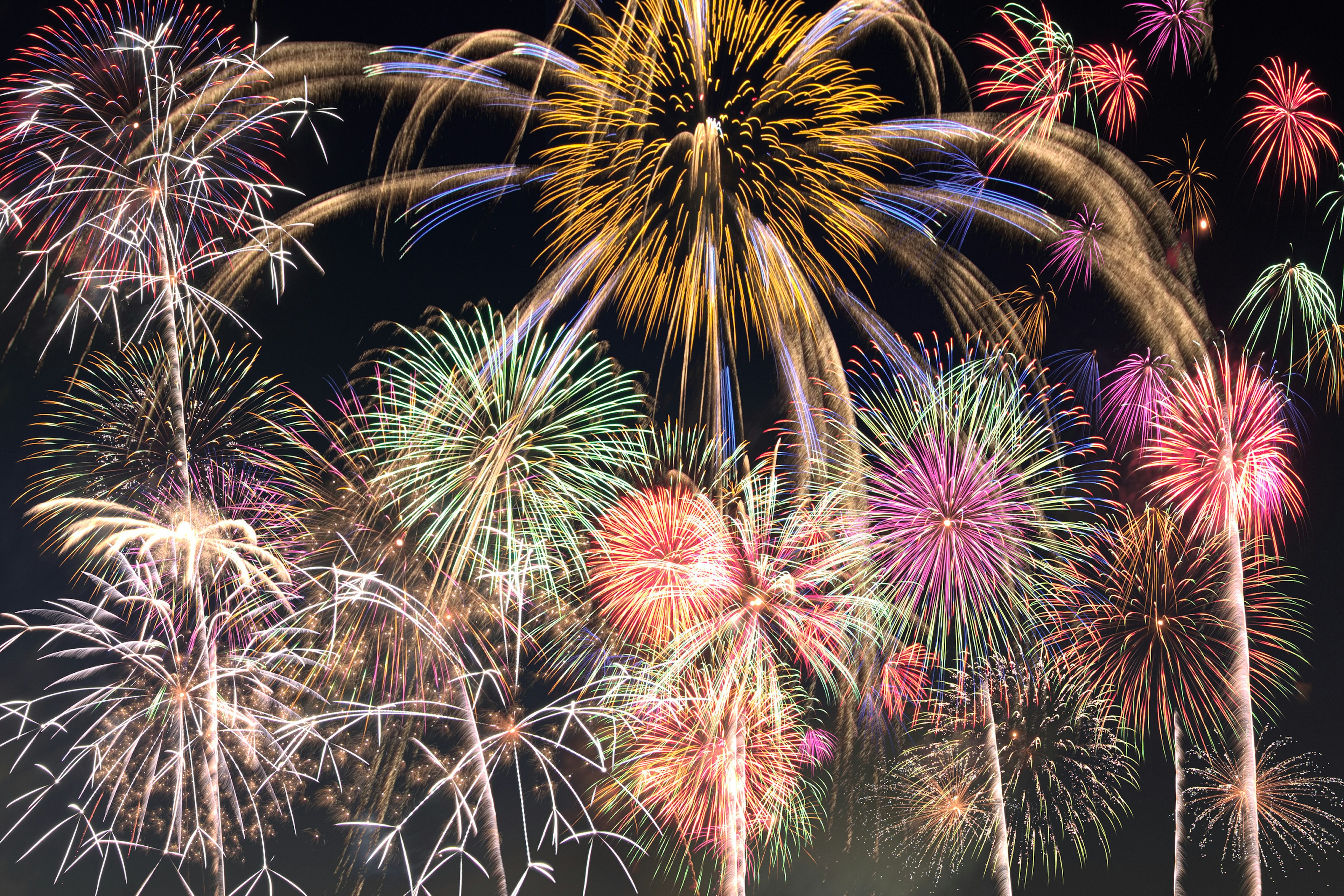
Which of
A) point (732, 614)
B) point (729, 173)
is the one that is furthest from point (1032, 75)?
point (732, 614)

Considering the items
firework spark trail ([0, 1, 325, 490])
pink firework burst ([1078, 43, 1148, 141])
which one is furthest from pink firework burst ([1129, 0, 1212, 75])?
firework spark trail ([0, 1, 325, 490])

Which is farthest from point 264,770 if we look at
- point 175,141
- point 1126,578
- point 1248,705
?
point 1248,705

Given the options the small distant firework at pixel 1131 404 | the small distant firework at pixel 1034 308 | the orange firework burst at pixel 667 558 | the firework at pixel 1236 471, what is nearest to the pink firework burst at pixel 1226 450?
the firework at pixel 1236 471

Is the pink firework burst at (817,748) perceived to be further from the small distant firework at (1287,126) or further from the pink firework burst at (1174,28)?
the pink firework burst at (1174,28)

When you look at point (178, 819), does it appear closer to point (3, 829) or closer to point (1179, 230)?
point (3, 829)

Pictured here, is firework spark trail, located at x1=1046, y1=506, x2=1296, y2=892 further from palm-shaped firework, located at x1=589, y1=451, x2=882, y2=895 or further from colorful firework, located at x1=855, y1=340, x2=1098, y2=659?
palm-shaped firework, located at x1=589, y1=451, x2=882, y2=895

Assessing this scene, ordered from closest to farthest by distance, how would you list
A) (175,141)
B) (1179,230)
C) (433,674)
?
(175,141)
(1179,230)
(433,674)

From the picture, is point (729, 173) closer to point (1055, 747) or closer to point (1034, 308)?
point (1034, 308)
